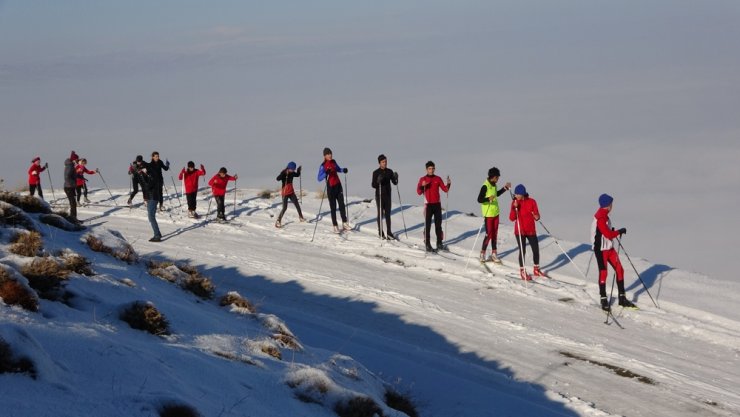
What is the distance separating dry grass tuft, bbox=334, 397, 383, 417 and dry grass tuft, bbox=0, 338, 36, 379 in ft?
9.64

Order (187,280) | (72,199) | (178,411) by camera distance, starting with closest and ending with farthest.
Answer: (178,411) → (187,280) → (72,199)

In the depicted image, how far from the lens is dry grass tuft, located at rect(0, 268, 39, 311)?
A: 769 cm

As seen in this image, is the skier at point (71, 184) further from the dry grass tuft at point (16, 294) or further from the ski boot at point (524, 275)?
the dry grass tuft at point (16, 294)

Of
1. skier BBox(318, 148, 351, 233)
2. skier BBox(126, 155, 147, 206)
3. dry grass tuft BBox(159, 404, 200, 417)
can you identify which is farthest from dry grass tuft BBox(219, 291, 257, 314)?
skier BBox(126, 155, 147, 206)

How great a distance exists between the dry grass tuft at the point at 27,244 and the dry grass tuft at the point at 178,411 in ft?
14.5

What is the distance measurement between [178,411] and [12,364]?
1.17 m

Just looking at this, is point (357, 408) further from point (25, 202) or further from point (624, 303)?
point (624, 303)

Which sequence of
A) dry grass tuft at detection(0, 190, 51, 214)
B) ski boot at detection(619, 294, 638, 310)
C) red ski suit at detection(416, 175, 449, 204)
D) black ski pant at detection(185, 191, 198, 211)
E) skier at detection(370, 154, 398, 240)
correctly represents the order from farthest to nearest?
black ski pant at detection(185, 191, 198, 211), skier at detection(370, 154, 398, 240), red ski suit at detection(416, 175, 449, 204), ski boot at detection(619, 294, 638, 310), dry grass tuft at detection(0, 190, 51, 214)

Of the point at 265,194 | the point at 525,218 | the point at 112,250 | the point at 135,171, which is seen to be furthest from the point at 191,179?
the point at 112,250

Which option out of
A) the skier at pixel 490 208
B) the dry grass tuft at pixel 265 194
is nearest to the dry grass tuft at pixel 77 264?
the skier at pixel 490 208

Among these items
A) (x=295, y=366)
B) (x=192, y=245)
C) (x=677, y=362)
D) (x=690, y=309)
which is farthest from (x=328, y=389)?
(x=192, y=245)

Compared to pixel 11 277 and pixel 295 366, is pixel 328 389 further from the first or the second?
pixel 11 277

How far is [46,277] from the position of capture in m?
8.91

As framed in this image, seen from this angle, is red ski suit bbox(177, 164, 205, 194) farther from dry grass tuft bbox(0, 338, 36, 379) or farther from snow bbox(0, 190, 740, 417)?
dry grass tuft bbox(0, 338, 36, 379)
